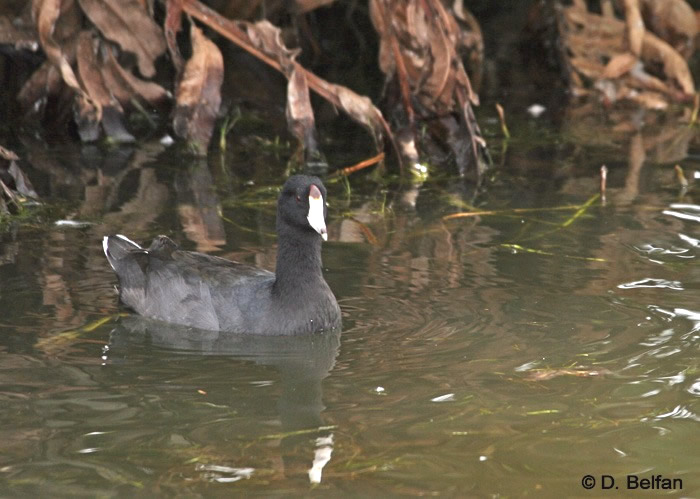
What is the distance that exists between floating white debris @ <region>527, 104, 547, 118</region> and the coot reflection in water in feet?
17.6

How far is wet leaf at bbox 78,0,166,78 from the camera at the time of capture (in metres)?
7.70

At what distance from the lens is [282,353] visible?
4820 mm

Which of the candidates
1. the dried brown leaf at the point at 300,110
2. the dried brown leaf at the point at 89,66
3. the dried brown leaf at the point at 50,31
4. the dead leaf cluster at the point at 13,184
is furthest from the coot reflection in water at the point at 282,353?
the dried brown leaf at the point at 89,66

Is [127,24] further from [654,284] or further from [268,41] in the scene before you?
[654,284]

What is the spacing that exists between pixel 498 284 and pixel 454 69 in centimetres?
251

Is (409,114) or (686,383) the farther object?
(409,114)

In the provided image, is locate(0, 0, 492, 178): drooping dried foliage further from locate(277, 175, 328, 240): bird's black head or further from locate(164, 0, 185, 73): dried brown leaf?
locate(277, 175, 328, 240): bird's black head

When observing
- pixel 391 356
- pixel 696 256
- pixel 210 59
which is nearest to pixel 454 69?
pixel 210 59

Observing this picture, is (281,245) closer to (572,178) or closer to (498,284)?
(498,284)

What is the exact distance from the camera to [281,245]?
5148 mm

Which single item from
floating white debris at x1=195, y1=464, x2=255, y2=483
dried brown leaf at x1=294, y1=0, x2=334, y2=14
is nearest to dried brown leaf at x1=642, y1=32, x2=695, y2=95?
dried brown leaf at x1=294, y1=0, x2=334, y2=14

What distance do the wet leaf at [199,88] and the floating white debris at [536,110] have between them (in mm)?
3196

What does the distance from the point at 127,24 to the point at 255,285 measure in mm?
3220

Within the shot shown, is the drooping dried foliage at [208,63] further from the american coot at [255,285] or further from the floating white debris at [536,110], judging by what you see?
the american coot at [255,285]
